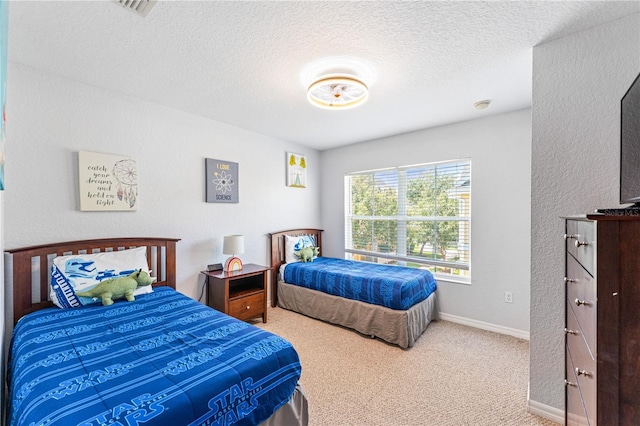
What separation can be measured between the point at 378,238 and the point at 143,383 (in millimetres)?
3423

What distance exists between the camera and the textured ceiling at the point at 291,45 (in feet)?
4.94

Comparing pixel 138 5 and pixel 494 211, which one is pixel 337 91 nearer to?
pixel 138 5

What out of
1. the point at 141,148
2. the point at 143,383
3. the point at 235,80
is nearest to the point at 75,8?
the point at 235,80

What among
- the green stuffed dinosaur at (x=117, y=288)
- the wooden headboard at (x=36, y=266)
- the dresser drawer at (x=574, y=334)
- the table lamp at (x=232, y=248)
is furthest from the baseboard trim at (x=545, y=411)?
the wooden headboard at (x=36, y=266)

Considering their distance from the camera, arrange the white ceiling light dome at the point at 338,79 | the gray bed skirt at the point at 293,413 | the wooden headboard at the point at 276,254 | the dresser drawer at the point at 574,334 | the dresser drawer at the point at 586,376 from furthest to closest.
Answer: the wooden headboard at the point at 276,254 < the white ceiling light dome at the point at 338,79 < the gray bed skirt at the point at 293,413 < the dresser drawer at the point at 574,334 < the dresser drawer at the point at 586,376

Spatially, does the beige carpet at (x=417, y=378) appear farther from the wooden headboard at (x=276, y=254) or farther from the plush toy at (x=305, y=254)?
the plush toy at (x=305, y=254)

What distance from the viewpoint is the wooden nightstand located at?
2.95 meters

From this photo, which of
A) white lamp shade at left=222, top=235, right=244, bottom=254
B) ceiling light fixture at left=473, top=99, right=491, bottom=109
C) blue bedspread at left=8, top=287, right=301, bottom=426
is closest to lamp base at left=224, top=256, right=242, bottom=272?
white lamp shade at left=222, top=235, right=244, bottom=254

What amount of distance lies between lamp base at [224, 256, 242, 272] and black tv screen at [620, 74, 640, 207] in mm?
3174

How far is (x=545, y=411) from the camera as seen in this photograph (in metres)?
1.75

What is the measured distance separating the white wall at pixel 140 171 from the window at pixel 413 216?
114 cm

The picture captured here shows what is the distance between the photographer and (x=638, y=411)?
0.77m

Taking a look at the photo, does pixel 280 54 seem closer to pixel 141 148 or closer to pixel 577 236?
pixel 141 148

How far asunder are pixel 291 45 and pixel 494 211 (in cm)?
272
